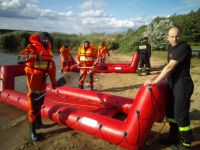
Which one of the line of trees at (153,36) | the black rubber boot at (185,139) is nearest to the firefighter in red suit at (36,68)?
the black rubber boot at (185,139)

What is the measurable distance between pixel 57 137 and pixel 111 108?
1.64 m

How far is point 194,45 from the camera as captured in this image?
29.4 meters

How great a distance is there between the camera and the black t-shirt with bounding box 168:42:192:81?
13.3ft

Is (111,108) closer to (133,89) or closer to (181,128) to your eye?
(181,128)

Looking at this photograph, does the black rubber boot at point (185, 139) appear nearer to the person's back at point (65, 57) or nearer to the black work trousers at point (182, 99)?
the black work trousers at point (182, 99)

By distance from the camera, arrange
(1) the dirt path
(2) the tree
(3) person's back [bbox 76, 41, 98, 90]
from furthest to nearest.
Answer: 1. (2) the tree
2. (3) person's back [bbox 76, 41, 98, 90]
3. (1) the dirt path

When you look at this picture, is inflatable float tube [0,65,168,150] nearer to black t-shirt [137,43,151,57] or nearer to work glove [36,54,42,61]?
work glove [36,54,42,61]

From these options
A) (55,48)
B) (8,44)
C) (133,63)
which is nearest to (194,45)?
(133,63)

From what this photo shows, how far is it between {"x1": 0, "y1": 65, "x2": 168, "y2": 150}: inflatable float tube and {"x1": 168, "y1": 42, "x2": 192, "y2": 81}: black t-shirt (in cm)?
37

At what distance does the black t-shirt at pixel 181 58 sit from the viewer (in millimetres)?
4039

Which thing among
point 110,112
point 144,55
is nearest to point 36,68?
point 110,112

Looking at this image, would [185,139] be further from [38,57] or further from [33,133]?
[38,57]

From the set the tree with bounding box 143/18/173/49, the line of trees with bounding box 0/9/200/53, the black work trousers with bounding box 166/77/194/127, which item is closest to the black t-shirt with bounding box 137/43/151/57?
the line of trees with bounding box 0/9/200/53

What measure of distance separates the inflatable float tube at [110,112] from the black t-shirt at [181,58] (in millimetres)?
370
